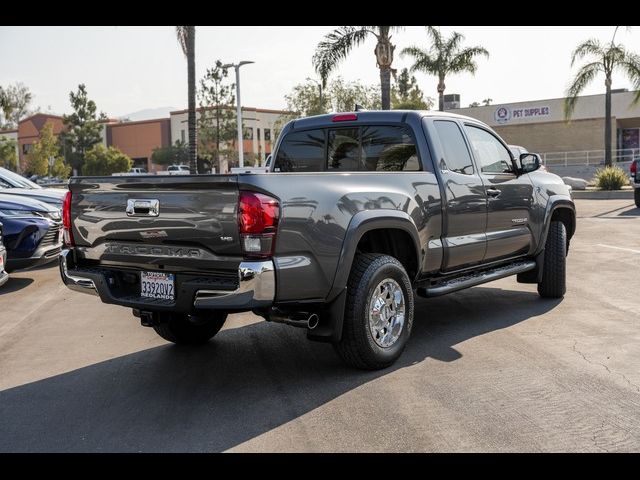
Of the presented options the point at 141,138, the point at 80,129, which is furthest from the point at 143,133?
the point at 80,129

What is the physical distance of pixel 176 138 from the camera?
78562 mm

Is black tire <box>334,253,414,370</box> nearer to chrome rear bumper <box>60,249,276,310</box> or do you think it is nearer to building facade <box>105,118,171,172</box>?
chrome rear bumper <box>60,249,276,310</box>

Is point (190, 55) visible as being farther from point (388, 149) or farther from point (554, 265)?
point (388, 149)

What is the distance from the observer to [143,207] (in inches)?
188

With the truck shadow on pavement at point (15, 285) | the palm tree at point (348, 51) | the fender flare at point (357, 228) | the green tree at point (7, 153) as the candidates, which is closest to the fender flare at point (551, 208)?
the fender flare at point (357, 228)

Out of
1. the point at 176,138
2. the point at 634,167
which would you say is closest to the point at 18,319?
the point at 634,167

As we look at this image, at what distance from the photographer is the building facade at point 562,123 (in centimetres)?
4562

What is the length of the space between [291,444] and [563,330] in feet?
11.0

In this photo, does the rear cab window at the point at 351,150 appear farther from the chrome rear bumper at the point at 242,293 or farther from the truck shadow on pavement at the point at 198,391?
the chrome rear bumper at the point at 242,293

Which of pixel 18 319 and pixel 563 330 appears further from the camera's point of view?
pixel 18 319

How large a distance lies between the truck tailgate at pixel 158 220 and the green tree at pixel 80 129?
68.8 meters
